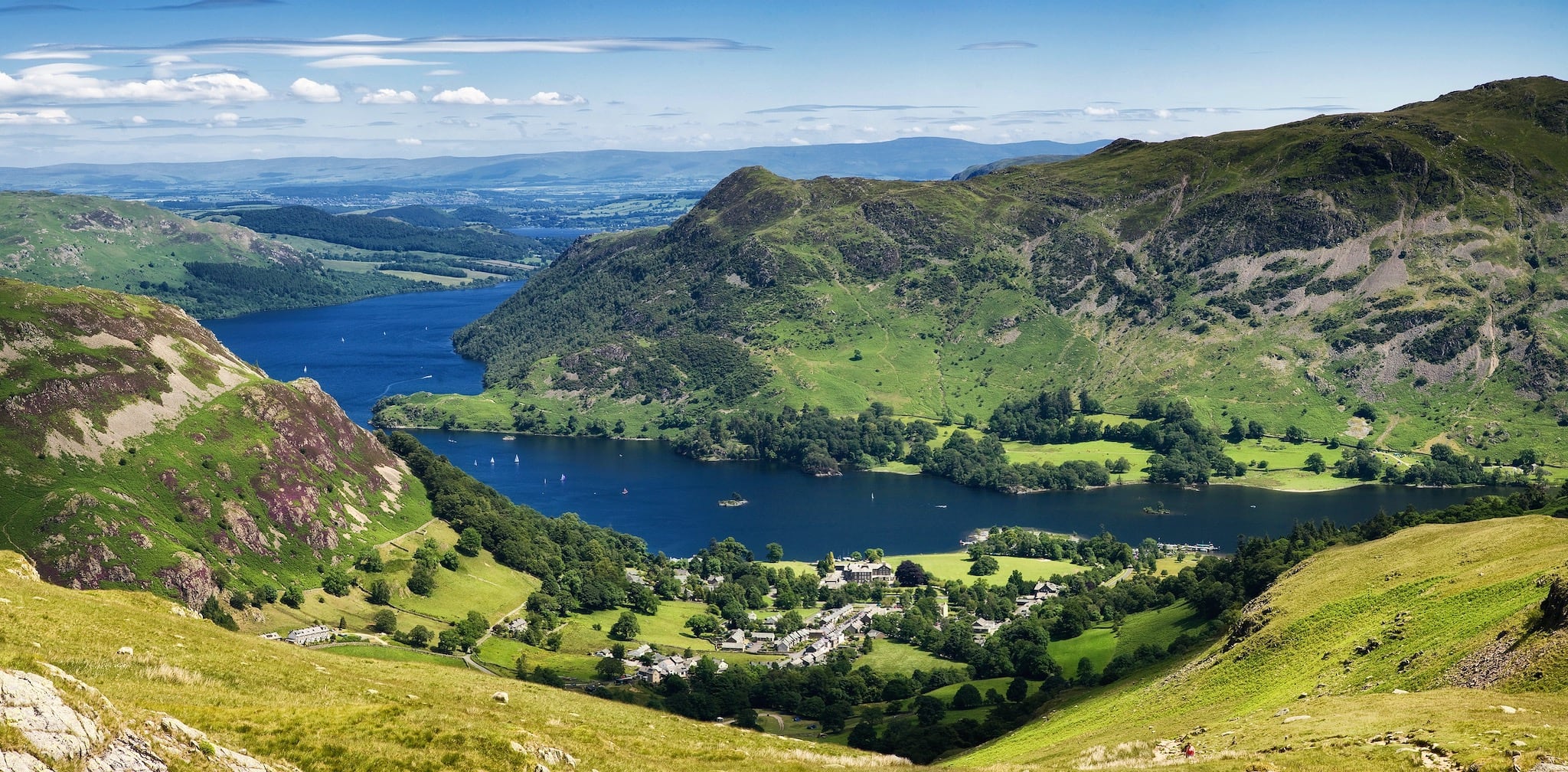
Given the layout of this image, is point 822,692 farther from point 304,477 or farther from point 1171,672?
point 304,477

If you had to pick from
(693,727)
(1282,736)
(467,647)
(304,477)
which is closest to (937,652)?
(467,647)

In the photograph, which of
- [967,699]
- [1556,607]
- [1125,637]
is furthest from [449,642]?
[1556,607]

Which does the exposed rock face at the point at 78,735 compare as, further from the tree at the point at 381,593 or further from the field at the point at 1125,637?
the tree at the point at 381,593

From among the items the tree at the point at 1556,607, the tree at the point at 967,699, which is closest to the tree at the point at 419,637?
the tree at the point at 967,699

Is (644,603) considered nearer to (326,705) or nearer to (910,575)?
(910,575)

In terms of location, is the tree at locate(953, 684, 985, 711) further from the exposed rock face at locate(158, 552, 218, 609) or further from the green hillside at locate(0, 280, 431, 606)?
the exposed rock face at locate(158, 552, 218, 609)

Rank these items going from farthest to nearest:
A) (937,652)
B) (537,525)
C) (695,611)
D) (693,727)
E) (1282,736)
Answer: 1. (537,525)
2. (695,611)
3. (937,652)
4. (693,727)
5. (1282,736)
